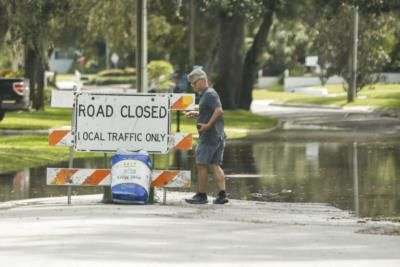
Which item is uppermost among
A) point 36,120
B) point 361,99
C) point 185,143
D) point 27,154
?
point 185,143

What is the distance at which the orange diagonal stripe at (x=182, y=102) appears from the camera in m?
16.1

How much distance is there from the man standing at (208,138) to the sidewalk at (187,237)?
0.52 metres

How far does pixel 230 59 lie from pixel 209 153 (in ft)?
111

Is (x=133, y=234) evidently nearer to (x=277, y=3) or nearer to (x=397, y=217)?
(x=397, y=217)

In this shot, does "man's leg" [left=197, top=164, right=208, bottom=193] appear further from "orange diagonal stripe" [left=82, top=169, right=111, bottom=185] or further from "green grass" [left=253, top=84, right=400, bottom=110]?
"green grass" [left=253, top=84, right=400, bottom=110]

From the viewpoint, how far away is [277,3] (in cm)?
4562

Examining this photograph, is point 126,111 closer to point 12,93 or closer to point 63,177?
point 63,177

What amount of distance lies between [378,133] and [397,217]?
849 inches

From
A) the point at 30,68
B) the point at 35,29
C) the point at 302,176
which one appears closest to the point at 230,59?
the point at 30,68

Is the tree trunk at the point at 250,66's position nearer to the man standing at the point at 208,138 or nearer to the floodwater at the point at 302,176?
the floodwater at the point at 302,176

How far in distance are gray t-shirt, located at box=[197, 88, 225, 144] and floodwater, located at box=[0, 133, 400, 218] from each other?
1985 millimetres

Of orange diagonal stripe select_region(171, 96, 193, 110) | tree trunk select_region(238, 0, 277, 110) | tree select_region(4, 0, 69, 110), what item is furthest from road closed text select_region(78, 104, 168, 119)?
tree trunk select_region(238, 0, 277, 110)

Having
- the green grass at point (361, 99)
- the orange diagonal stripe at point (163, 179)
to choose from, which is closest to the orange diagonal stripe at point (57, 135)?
the orange diagonal stripe at point (163, 179)

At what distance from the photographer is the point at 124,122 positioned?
634 inches
